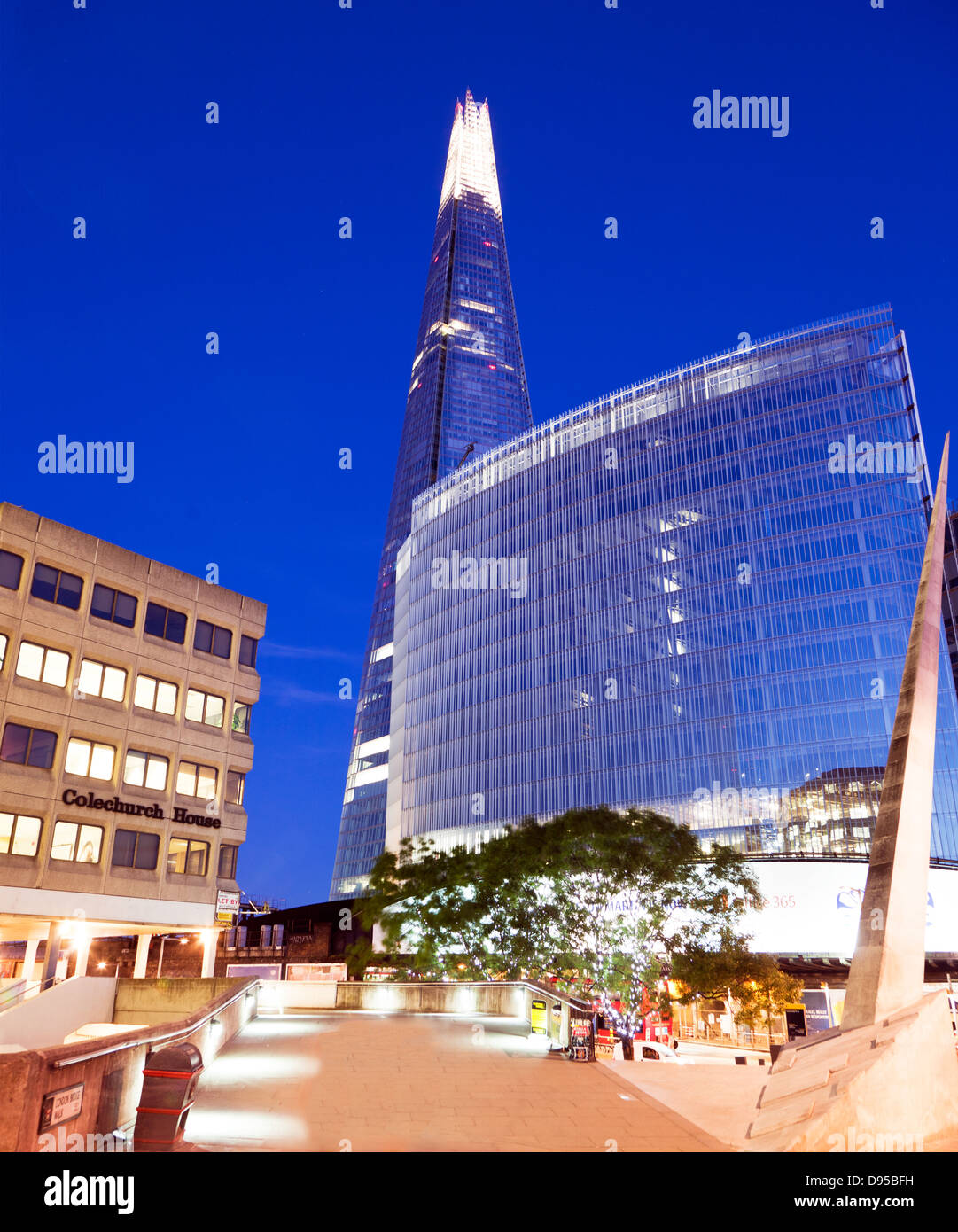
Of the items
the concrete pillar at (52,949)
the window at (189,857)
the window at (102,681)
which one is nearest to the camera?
the concrete pillar at (52,949)

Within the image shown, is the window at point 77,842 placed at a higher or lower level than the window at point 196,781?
lower

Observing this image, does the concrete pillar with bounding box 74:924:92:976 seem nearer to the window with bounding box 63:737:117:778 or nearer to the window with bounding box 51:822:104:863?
the window with bounding box 51:822:104:863

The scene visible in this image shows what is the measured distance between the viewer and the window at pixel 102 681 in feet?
143

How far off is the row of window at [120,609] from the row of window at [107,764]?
5.68m

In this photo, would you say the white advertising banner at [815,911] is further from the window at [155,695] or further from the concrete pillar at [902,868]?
the concrete pillar at [902,868]

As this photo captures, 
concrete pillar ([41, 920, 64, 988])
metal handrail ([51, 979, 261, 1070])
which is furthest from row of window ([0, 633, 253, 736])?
metal handrail ([51, 979, 261, 1070])

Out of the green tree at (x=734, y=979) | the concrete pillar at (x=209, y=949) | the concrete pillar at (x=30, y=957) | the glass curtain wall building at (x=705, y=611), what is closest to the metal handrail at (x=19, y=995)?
the concrete pillar at (x=30, y=957)

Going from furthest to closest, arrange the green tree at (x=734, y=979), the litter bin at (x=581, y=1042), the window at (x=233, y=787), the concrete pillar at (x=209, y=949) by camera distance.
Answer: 1. the window at (x=233, y=787)
2. the concrete pillar at (x=209, y=949)
3. the green tree at (x=734, y=979)
4. the litter bin at (x=581, y=1042)

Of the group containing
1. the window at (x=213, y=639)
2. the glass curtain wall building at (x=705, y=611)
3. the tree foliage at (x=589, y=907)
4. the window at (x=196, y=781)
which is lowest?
the tree foliage at (x=589, y=907)

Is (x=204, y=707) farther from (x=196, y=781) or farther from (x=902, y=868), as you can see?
(x=902, y=868)

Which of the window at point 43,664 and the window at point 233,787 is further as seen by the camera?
the window at point 233,787

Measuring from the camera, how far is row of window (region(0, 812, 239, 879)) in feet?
133
